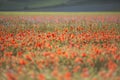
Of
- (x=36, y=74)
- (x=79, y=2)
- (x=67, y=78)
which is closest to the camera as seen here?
(x=67, y=78)

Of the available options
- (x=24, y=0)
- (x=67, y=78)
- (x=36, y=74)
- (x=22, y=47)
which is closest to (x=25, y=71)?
(x=36, y=74)

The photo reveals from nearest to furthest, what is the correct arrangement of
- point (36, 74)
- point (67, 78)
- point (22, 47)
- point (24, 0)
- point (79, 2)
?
point (67, 78), point (36, 74), point (22, 47), point (79, 2), point (24, 0)

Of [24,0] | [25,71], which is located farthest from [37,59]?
[24,0]

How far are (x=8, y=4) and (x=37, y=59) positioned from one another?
40.9m

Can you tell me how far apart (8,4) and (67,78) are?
42.3 metres

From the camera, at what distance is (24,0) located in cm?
4681

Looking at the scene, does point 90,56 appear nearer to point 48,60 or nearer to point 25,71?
point 48,60

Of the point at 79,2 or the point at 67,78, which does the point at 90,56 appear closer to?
the point at 67,78

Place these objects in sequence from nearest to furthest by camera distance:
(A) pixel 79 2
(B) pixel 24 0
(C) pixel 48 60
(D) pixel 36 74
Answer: (D) pixel 36 74
(C) pixel 48 60
(A) pixel 79 2
(B) pixel 24 0

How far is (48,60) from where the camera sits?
3996 millimetres

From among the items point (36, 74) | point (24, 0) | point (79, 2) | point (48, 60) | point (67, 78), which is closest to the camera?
point (67, 78)

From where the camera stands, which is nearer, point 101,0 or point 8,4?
point 8,4

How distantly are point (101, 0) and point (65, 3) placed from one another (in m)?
8.62

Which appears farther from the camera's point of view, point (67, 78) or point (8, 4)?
point (8, 4)
